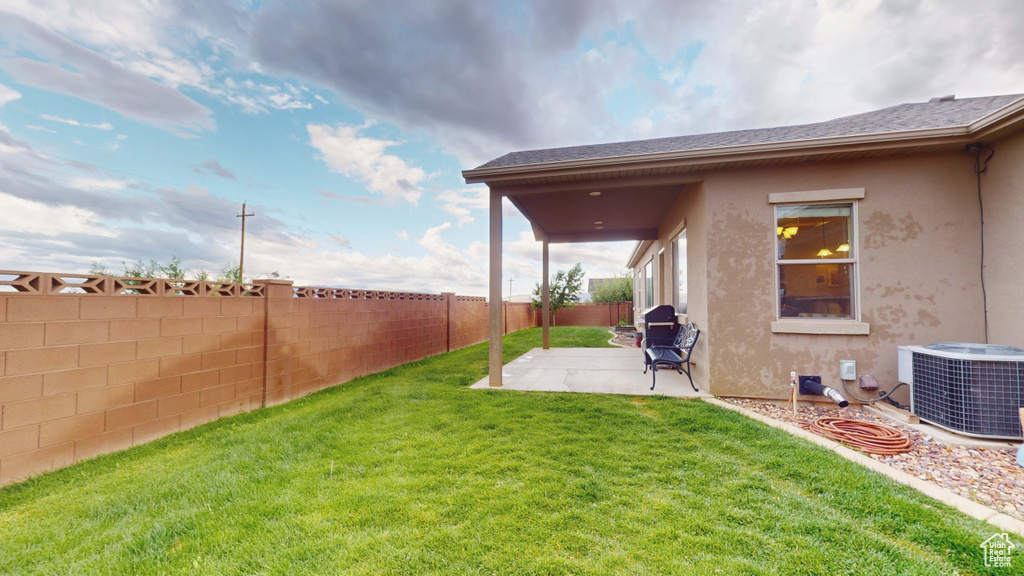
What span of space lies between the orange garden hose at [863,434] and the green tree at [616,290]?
15.5 metres

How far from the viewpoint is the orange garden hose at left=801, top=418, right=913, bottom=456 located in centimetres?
278

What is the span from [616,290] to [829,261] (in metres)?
15.3

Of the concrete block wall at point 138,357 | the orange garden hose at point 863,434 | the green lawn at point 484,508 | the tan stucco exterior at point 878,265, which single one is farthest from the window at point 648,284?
the concrete block wall at point 138,357

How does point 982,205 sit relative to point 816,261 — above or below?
above

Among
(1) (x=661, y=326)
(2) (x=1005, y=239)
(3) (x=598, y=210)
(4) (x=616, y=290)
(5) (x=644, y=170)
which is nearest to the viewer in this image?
(2) (x=1005, y=239)

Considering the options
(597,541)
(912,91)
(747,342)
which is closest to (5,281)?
(597,541)

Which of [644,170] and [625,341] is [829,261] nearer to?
[644,170]

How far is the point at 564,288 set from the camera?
17922 millimetres

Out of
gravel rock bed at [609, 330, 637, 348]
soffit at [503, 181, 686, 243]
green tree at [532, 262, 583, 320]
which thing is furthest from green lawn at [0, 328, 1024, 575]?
green tree at [532, 262, 583, 320]

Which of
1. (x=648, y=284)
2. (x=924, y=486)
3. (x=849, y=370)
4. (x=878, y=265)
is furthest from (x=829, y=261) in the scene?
(x=648, y=284)

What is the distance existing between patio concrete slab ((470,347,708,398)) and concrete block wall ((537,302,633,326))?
10.8 metres

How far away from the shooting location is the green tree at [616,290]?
1867 cm

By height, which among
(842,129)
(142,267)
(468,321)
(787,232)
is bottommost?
(468,321)

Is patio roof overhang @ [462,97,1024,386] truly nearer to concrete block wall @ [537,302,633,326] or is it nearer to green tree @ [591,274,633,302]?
concrete block wall @ [537,302,633,326]
